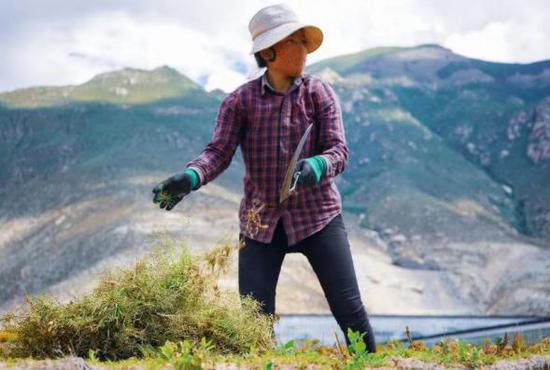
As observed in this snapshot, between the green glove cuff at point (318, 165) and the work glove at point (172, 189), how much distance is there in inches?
24.1

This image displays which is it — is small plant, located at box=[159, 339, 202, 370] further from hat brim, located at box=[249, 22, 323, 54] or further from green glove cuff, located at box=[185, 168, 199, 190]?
hat brim, located at box=[249, 22, 323, 54]

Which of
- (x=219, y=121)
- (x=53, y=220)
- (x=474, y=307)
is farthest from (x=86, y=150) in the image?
(x=219, y=121)

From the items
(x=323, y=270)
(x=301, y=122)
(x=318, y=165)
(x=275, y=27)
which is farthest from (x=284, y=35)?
(x=323, y=270)

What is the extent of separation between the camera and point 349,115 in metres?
106

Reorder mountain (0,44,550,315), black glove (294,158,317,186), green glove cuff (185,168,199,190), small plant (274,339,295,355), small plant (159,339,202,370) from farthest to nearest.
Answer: mountain (0,44,550,315) → green glove cuff (185,168,199,190) → black glove (294,158,317,186) → small plant (274,339,295,355) → small plant (159,339,202,370)

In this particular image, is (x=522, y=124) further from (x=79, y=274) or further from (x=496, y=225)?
(x=79, y=274)

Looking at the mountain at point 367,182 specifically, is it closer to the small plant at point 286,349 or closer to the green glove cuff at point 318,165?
the green glove cuff at point 318,165

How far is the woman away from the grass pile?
0.49 metres

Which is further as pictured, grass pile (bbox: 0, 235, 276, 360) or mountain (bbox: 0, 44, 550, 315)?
mountain (bbox: 0, 44, 550, 315)

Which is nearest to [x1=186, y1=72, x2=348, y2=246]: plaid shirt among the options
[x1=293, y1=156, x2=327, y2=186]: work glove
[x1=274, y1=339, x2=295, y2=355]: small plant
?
[x1=293, y1=156, x2=327, y2=186]: work glove

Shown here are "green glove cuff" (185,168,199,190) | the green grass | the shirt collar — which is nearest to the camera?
the green grass

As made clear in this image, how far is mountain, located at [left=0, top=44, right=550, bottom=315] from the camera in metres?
46.9

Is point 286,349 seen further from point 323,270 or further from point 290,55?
point 290,55

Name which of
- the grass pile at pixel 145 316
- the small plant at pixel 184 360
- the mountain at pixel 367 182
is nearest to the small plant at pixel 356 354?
the grass pile at pixel 145 316
